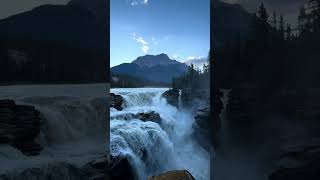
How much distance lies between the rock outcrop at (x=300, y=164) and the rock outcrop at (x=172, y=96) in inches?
194

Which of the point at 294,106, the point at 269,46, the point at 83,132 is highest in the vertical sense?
the point at 269,46

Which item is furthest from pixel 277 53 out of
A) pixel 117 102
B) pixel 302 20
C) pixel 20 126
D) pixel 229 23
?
pixel 117 102

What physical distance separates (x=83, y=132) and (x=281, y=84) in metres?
2.17

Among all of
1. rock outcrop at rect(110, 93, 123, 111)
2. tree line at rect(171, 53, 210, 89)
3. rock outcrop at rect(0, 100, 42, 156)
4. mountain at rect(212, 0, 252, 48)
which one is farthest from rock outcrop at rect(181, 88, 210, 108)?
rock outcrop at rect(0, 100, 42, 156)

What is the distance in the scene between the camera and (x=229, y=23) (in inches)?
157

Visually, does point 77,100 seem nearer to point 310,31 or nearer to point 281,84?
point 281,84

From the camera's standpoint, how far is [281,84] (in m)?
3.70

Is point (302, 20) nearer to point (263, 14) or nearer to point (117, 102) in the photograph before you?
point (263, 14)

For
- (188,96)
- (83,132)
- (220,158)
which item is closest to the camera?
(83,132)

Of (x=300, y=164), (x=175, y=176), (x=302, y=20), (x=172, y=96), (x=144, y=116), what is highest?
(x=302, y=20)

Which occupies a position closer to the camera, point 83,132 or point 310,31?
point 310,31

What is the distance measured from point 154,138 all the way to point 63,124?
12.0 feet

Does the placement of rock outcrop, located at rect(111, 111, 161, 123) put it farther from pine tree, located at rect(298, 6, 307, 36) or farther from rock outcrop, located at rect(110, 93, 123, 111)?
pine tree, located at rect(298, 6, 307, 36)

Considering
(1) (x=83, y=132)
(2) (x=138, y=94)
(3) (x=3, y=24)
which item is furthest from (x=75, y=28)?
(2) (x=138, y=94)
